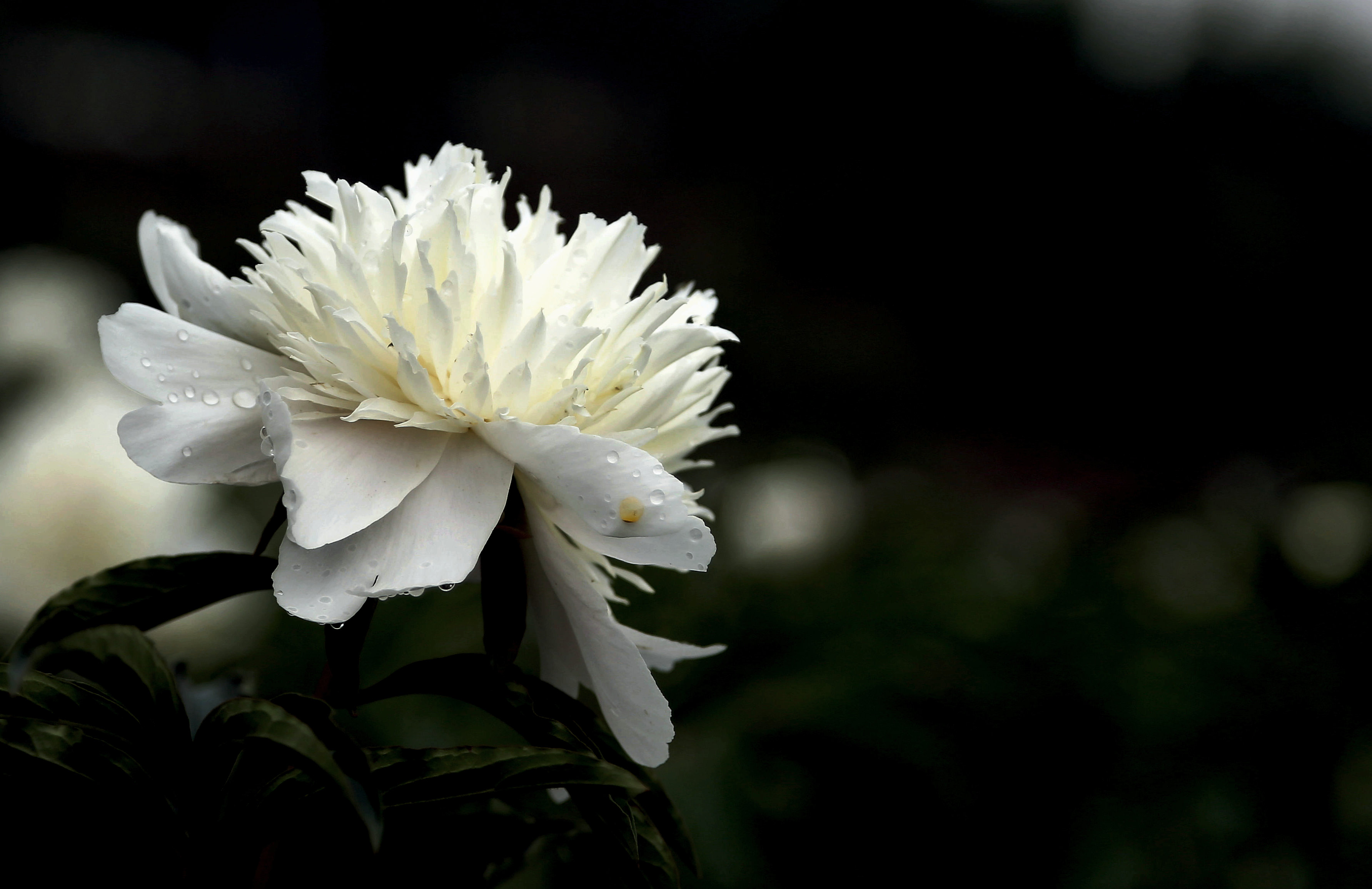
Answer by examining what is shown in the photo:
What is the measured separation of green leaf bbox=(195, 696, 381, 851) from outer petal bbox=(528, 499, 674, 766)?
12 centimetres

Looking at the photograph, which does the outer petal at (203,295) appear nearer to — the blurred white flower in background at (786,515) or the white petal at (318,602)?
the white petal at (318,602)

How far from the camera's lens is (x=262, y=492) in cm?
120

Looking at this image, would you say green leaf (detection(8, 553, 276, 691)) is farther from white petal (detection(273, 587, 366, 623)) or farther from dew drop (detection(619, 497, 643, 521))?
dew drop (detection(619, 497, 643, 521))

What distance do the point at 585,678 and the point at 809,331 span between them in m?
3.01

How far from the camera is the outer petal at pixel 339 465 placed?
374mm

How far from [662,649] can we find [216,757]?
20cm

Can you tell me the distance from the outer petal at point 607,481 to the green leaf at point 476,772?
92mm

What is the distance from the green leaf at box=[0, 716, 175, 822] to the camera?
14.6 inches

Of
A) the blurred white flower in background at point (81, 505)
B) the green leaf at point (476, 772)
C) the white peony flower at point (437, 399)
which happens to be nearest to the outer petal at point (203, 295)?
the white peony flower at point (437, 399)

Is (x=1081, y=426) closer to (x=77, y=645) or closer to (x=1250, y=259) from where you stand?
(x=1250, y=259)

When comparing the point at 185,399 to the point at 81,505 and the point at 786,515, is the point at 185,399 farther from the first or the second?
the point at 786,515

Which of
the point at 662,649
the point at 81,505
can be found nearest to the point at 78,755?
the point at 662,649

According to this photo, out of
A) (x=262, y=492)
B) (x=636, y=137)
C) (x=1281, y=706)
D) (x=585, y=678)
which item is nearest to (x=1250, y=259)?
(x=636, y=137)

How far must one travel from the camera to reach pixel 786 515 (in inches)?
57.8
